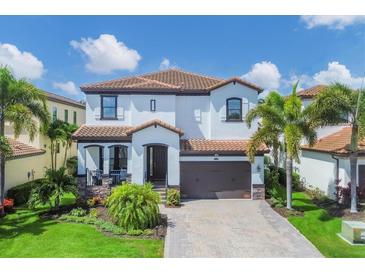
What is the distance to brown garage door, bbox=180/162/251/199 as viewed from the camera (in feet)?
64.5

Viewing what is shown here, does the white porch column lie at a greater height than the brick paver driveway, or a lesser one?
greater

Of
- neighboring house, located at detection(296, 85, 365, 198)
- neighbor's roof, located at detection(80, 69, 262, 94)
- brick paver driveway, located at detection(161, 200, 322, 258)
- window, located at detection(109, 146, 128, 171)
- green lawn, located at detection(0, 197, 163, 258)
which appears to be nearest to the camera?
green lawn, located at detection(0, 197, 163, 258)

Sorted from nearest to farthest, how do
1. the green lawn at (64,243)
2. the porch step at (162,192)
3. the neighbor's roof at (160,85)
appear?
the green lawn at (64,243)
the porch step at (162,192)
the neighbor's roof at (160,85)

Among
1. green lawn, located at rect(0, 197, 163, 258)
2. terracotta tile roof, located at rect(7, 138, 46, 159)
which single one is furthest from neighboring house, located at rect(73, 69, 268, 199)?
green lawn, located at rect(0, 197, 163, 258)

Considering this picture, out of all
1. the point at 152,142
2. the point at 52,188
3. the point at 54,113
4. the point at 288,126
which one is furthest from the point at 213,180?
the point at 54,113

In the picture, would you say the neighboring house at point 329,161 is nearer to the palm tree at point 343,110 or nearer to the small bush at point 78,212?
the palm tree at point 343,110

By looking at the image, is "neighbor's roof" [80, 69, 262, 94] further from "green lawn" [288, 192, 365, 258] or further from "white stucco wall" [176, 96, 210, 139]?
"green lawn" [288, 192, 365, 258]

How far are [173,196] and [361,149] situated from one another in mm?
11402

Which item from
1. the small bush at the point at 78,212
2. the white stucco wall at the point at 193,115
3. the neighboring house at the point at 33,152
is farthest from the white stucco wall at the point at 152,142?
the neighboring house at the point at 33,152

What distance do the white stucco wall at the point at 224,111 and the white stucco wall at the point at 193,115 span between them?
49 cm

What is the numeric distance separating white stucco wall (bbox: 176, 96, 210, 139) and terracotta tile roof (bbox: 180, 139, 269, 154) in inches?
29.1

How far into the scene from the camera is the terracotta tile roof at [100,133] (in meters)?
19.0
